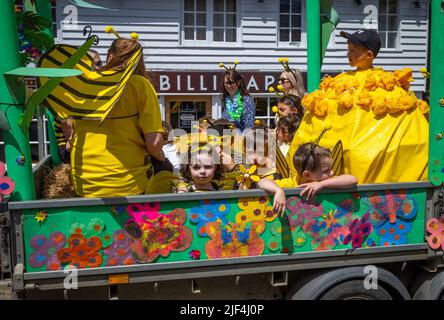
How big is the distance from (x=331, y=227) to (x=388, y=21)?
9.50 m

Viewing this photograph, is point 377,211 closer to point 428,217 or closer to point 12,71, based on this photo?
point 428,217

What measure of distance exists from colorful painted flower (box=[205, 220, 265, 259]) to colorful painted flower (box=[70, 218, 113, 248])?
1.49 ft

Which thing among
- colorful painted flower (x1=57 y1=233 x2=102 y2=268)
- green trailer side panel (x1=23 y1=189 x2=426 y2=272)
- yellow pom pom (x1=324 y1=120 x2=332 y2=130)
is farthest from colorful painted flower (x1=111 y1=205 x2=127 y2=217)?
yellow pom pom (x1=324 y1=120 x2=332 y2=130)

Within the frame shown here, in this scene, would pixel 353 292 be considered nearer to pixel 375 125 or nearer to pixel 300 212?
pixel 300 212

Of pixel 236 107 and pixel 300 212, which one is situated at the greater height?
pixel 236 107

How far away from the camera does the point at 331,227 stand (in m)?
2.23

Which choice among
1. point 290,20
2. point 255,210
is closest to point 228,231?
point 255,210

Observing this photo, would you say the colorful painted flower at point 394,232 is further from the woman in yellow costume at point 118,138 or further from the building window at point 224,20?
the building window at point 224,20

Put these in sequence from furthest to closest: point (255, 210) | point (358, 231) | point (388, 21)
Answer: point (388, 21) → point (358, 231) → point (255, 210)

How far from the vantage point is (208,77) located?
952cm

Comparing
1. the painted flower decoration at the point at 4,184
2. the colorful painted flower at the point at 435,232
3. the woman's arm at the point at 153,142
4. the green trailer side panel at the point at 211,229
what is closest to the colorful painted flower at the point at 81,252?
the green trailer side panel at the point at 211,229

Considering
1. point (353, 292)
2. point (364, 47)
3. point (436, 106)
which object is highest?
point (364, 47)

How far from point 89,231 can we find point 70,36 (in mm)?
7845

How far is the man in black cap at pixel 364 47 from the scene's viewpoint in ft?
9.18
